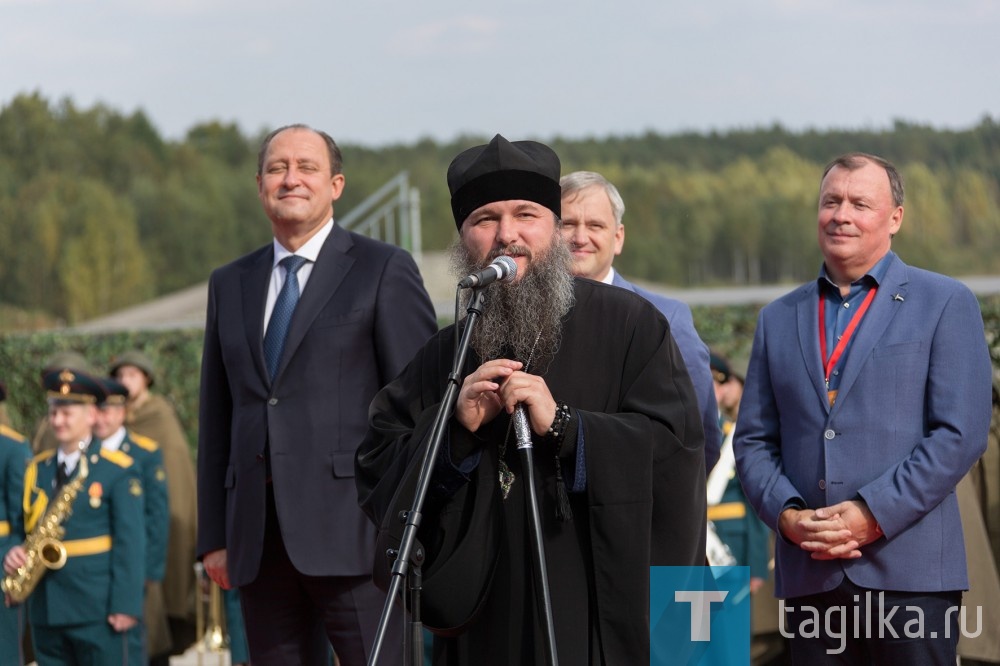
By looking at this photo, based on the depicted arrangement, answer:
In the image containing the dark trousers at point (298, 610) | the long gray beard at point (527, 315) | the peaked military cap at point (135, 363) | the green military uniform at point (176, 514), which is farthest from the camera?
the peaked military cap at point (135, 363)


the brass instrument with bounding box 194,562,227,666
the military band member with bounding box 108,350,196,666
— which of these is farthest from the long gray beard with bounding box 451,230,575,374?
the military band member with bounding box 108,350,196,666

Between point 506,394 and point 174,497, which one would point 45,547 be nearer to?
point 174,497

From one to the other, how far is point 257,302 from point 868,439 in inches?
90.7

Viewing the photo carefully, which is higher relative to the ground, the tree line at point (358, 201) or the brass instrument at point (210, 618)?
the tree line at point (358, 201)

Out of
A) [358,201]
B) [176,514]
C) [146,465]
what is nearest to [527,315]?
[146,465]

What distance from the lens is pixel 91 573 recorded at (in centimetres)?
780

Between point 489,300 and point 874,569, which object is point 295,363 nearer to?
point 489,300

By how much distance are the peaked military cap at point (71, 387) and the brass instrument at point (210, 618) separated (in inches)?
81.7

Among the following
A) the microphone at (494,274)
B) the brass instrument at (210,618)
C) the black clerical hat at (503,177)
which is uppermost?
the black clerical hat at (503,177)

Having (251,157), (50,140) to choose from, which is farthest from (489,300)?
(251,157)

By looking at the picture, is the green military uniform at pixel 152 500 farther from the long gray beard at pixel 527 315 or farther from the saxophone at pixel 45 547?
the long gray beard at pixel 527 315

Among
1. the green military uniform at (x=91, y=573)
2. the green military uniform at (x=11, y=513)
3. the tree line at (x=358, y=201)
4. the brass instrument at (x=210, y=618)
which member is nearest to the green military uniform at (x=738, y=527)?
the green military uniform at (x=91, y=573)

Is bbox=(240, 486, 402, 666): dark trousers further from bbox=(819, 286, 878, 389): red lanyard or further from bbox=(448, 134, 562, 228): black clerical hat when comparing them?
bbox=(819, 286, 878, 389): red lanyard

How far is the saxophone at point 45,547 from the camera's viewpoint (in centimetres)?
766
